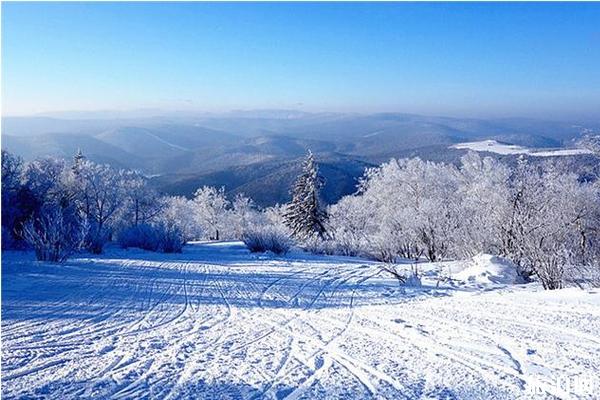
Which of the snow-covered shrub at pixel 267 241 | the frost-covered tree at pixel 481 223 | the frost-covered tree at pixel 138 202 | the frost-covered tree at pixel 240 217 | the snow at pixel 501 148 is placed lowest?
the frost-covered tree at pixel 240 217

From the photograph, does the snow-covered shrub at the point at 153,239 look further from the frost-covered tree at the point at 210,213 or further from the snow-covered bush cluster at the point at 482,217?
the frost-covered tree at the point at 210,213

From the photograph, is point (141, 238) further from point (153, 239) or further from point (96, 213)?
point (96, 213)

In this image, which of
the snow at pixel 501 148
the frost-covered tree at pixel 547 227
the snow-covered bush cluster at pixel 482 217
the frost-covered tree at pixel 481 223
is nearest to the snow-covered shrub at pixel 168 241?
the snow-covered bush cluster at pixel 482 217

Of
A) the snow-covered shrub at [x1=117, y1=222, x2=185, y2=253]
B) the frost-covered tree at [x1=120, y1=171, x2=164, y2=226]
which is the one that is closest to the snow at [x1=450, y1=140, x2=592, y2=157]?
the snow-covered shrub at [x1=117, y1=222, x2=185, y2=253]

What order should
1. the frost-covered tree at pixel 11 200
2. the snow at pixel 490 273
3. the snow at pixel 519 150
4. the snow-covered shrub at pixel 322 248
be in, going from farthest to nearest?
the snow at pixel 519 150 < the snow-covered shrub at pixel 322 248 < the frost-covered tree at pixel 11 200 < the snow at pixel 490 273

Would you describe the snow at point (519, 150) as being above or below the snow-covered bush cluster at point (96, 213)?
above
